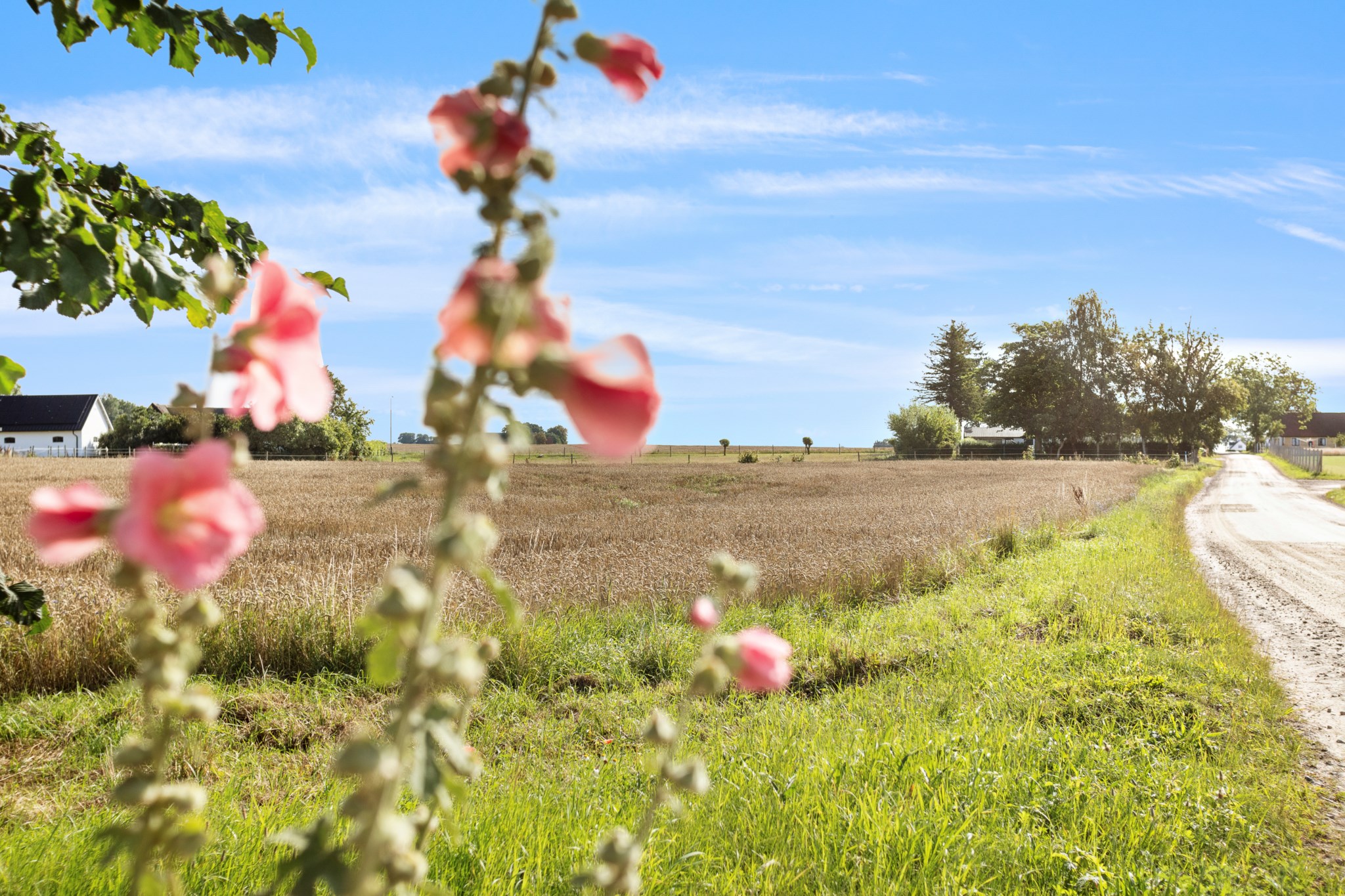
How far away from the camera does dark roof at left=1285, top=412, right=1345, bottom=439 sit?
4219 inches

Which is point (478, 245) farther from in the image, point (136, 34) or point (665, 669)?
point (665, 669)

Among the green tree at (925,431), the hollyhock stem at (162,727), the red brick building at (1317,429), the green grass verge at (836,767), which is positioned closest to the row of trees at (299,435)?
the green tree at (925,431)

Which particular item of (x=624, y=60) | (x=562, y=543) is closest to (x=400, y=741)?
(x=624, y=60)

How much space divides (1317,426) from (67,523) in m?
142

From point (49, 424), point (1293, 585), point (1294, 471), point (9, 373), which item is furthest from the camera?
point (49, 424)

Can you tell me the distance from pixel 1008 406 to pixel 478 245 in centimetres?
7412

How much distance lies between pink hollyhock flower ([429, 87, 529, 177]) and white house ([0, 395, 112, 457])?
7611 cm

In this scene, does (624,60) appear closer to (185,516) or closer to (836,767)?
(185,516)

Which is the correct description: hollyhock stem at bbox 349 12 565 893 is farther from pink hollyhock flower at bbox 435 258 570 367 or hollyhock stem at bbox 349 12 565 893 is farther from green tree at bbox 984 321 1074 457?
green tree at bbox 984 321 1074 457

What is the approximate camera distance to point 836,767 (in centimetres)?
371

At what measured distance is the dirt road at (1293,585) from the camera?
606cm

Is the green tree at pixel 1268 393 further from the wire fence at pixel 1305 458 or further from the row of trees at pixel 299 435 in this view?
the row of trees at pixel 299 435

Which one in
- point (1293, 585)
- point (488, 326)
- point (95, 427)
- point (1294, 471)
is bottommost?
point (1293, 585)

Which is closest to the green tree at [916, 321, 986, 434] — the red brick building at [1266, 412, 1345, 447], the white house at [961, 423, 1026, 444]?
the white house at [961, 423, 1026, 444]
